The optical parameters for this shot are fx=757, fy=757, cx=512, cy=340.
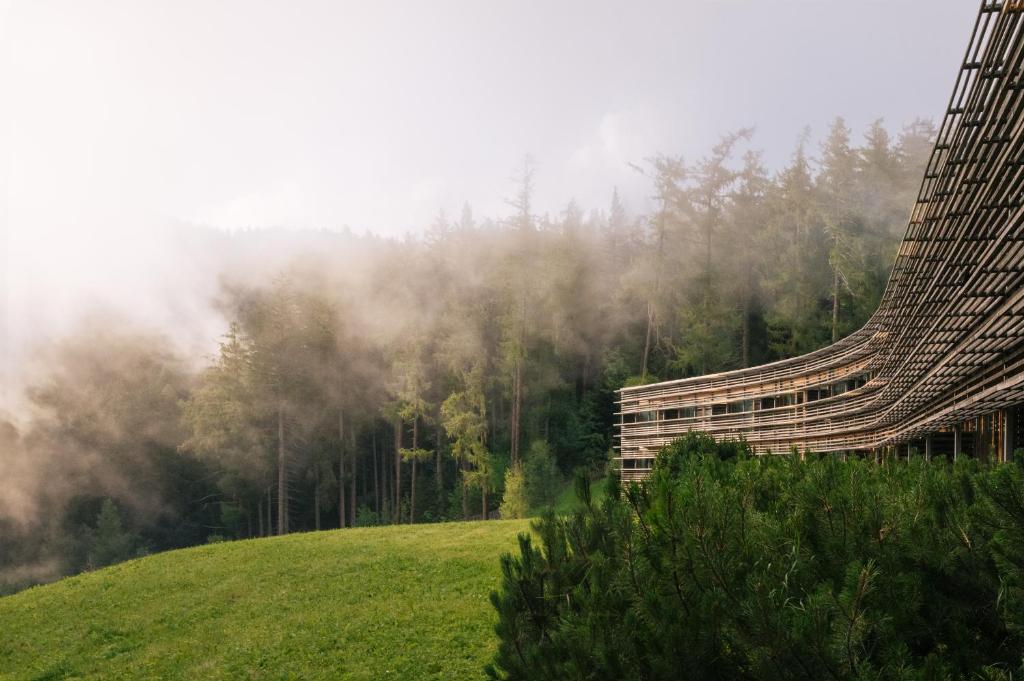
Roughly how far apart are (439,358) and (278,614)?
28393 mm

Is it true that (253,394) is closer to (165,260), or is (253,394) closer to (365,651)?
(165,260)

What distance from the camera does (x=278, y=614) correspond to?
16.7 m

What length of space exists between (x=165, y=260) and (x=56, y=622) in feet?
139

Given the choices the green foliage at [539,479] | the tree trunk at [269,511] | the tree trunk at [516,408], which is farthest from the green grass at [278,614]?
the tree trunk at [269,511]

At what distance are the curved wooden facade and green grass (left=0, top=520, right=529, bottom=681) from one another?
950 centimetres

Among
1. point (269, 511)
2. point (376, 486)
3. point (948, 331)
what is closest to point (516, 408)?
point (376, 486)

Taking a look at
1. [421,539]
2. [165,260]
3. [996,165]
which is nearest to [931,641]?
[996,165]

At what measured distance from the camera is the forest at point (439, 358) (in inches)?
1639

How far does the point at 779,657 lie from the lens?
3277mm

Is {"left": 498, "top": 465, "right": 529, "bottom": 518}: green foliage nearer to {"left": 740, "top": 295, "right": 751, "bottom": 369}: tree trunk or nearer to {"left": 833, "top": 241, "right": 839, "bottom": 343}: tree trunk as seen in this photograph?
{"left": 740, "top": 295, "right": 751, "bottom": 369}: tree trunk

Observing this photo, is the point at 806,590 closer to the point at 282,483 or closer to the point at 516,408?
the point at 516,408

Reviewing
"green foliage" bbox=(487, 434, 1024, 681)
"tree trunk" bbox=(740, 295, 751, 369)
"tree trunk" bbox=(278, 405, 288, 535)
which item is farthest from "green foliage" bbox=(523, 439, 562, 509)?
"green foliage" bbox=(487, 434, 1024, 681)

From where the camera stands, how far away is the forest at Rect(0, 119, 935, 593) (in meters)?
41.6

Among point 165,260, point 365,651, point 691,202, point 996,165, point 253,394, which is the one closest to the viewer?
point 996,165
